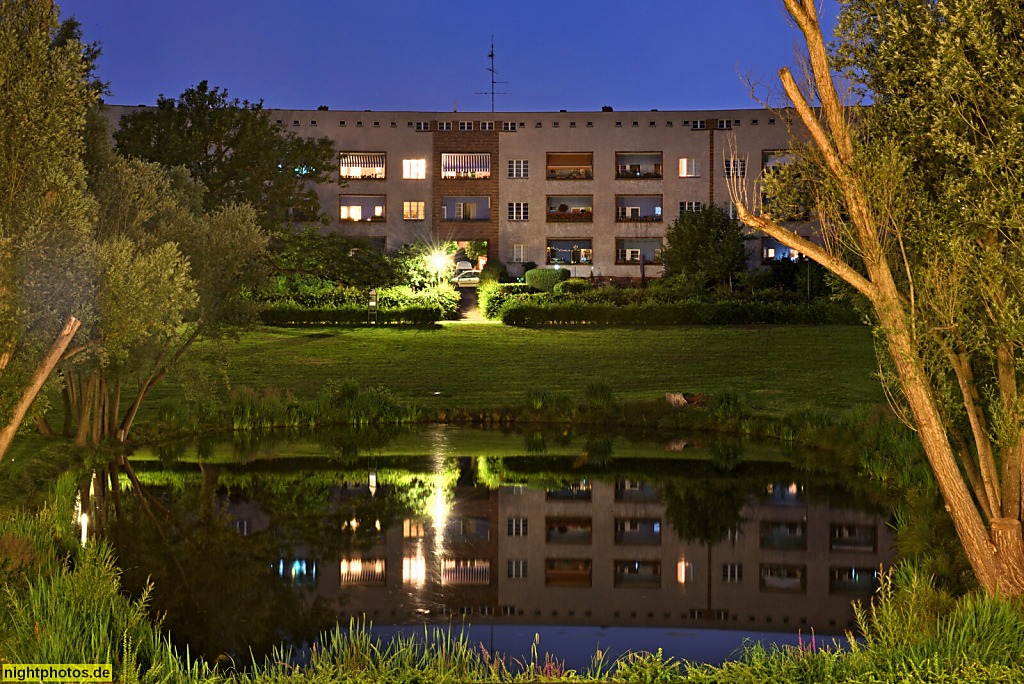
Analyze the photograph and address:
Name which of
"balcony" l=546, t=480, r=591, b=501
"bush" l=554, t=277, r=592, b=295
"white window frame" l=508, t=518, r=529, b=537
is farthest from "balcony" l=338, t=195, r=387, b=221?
"white window frame" l=508, t=518, r=529, b=537

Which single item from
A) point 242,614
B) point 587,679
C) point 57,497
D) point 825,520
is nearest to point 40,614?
point 242,614

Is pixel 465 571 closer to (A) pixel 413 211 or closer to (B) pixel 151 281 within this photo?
(B) pixel 151 281

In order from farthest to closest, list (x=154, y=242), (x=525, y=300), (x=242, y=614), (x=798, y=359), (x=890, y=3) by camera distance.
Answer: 1. (x=525, y=300)
2. (x=798, y=359)
3. (x=154, y=242)
4. (x=242, y=614)
5. (x=890, y=3)

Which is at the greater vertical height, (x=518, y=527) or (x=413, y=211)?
(x=413, y=211)

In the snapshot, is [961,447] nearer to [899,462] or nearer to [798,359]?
[899,462]

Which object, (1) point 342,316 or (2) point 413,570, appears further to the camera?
(1) point 342,316

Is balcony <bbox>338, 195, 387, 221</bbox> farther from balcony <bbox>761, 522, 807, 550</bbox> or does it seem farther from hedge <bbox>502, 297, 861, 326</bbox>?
balcony <bbox>761, 522, 807, 550</bbox>

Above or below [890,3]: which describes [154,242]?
below

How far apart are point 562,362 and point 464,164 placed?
31045 mm

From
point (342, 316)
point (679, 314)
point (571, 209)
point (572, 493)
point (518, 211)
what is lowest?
point (572, 493)

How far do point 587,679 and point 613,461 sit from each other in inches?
458

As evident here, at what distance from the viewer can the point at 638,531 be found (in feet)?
45.8

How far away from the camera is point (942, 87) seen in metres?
8.31

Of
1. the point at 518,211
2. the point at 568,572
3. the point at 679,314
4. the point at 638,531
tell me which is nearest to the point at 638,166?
the point at 518,211
